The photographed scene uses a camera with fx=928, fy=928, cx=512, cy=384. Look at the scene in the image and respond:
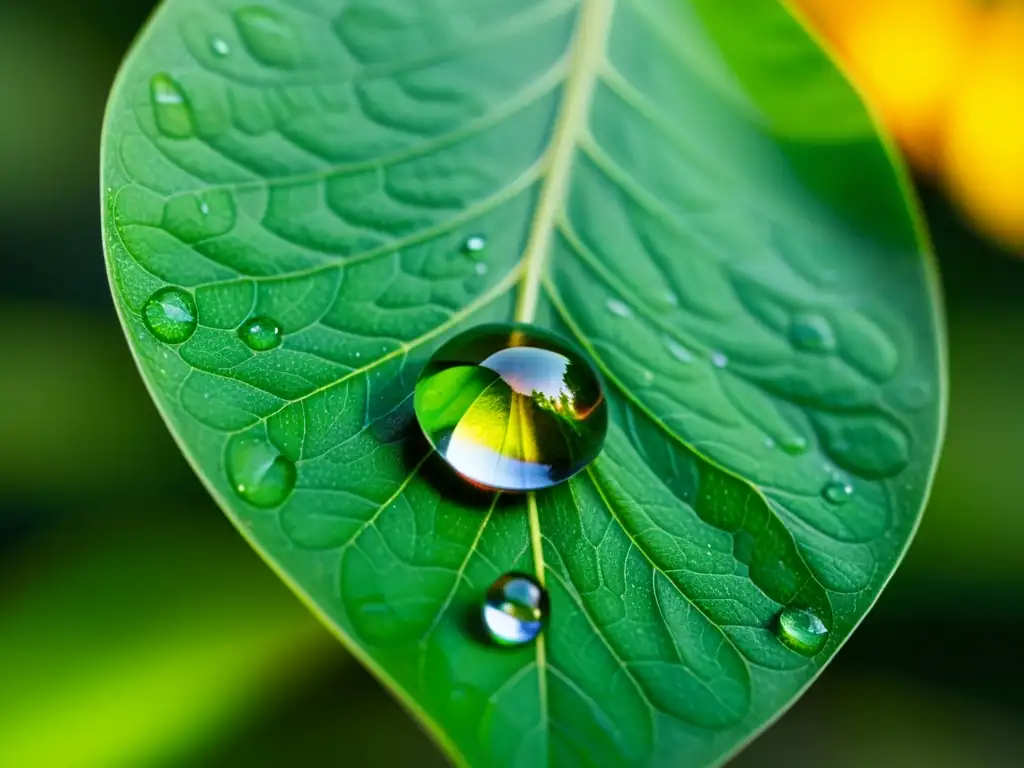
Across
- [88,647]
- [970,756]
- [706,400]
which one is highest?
[706,400]

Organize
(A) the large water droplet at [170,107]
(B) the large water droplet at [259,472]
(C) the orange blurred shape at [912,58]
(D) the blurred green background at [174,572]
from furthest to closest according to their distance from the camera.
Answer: (C) the orange blurred shape at [912,58] < (D) the blurred green background at [174,572] < (A) the large water droplet at [170,107] < (B) the large water droplet at [259,472]

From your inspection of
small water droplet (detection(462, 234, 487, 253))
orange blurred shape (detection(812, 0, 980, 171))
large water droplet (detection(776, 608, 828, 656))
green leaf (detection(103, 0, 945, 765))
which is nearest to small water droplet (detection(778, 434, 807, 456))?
green leaf (detection(103, 0, 945, 765))

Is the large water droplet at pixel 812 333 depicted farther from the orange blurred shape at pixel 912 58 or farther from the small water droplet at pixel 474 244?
the orange blurred shape at pixel 912 58

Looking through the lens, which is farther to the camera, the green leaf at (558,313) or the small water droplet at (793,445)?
the small water droplet at (793,445)

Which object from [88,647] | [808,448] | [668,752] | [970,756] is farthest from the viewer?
[970,756]

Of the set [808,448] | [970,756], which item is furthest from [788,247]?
[970,756]

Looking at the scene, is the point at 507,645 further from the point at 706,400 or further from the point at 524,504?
the point at 706,400

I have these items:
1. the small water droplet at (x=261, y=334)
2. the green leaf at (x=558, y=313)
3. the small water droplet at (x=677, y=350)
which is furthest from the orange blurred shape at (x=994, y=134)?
the small water droplet at (x=261, y=334)
